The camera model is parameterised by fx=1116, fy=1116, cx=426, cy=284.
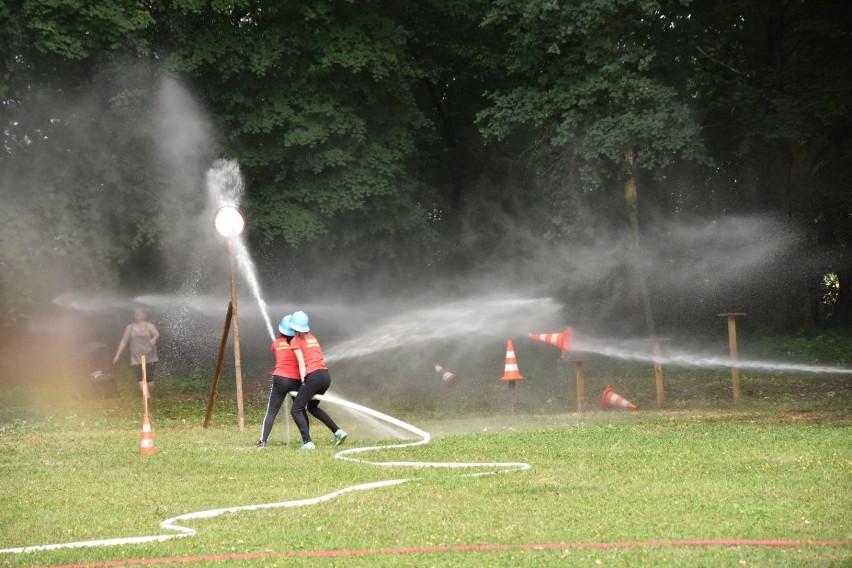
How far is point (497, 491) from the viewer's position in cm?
920

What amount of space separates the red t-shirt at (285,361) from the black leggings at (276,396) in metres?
0.06

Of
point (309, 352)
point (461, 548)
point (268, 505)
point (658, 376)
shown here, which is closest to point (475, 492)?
point (268, 505)

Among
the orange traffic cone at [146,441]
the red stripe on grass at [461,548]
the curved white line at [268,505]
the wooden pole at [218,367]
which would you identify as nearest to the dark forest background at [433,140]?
the wooden pole at [218,367]

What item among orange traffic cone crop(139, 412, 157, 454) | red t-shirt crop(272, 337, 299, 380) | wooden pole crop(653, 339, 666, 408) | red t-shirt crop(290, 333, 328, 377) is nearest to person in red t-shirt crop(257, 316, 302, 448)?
red t-shirt crop(272, 337, 299, 380)

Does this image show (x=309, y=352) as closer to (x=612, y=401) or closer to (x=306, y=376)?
(x=306, y=376)

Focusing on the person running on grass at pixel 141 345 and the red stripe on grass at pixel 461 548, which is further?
the person running on grass at pixel 141 345

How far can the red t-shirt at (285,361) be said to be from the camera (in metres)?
14.1

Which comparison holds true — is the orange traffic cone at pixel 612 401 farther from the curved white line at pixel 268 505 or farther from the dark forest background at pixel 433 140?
the curved white line at pixel 268 505

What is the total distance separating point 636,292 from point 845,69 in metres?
7.63

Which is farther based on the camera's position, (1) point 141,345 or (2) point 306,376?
(1) point 141,345

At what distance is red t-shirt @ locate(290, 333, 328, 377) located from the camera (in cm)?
1391

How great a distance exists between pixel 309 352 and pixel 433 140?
56.1 feet

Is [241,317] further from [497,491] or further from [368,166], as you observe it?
[497,491]

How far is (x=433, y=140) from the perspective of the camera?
3033cm
